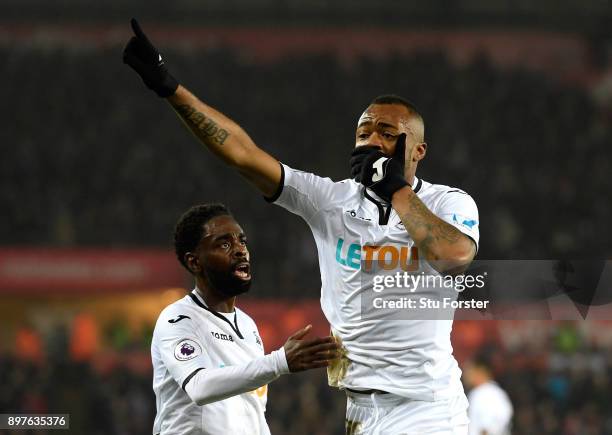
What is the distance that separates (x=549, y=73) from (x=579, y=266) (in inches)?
658

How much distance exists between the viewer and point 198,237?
4902 mm

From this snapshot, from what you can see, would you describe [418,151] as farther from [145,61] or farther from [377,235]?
[145,61]

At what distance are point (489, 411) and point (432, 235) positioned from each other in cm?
649

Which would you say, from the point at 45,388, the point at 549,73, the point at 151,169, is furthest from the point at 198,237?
the point at 549,73

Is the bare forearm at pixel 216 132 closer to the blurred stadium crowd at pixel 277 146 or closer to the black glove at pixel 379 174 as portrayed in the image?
the black glove at pixel 379 174

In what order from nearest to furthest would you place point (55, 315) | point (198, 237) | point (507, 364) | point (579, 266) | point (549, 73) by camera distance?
point (198, 237) → point (579, 266) → point (507, 364) → point (55, 315) → point (549, 73)

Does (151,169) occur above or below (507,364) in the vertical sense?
above

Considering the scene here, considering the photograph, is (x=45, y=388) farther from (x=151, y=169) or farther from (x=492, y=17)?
(x=492, y=17)

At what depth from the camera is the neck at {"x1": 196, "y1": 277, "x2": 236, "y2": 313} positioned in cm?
487

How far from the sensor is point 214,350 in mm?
4660

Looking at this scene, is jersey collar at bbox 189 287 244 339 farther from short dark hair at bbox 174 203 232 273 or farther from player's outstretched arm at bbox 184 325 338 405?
player's outstretched arm at bbox 184 325 338 405

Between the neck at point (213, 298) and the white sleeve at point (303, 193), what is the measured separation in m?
0.75

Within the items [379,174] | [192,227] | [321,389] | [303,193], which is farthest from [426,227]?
[321,389]

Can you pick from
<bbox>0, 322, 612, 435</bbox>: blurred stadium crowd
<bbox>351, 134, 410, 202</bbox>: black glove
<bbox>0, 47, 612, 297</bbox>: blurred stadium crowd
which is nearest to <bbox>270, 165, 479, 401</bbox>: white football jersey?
<bbox>351, 134, 410, 202</bbox>: black glove
